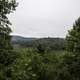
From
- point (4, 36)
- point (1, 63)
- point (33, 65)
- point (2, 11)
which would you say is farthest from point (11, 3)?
point (33, 65)

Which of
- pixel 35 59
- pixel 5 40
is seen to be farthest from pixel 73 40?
pixel 5 40

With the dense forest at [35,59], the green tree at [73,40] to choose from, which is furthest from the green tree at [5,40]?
the green tree at [73,40]

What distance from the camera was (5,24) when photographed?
14680 millimetres

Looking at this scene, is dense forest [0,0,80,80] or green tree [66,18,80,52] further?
green tree [66,18,80,52]

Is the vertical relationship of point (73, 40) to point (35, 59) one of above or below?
above

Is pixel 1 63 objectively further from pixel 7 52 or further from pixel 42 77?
pixel 42 77

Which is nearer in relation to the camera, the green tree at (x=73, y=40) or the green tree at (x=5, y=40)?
the green tree at (x=5, y=40)

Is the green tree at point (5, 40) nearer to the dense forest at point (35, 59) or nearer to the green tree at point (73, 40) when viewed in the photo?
the dense forest at point (35, 59)

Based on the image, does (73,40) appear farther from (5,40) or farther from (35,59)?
(5,40)

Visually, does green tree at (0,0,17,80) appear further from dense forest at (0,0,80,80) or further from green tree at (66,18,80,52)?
green tree at (66,18,80,52)

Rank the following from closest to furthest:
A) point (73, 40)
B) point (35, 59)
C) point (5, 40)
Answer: point (5, 40) → point (73, 40) → point (35, 59)

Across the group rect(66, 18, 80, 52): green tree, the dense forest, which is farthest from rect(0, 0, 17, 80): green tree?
rect(66, 18, 80, 52): green tree

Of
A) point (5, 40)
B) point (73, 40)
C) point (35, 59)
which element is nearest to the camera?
point (5, 40)

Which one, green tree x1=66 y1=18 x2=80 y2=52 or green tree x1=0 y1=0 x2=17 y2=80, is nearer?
green tree x1=0 y1=0 x2=17 y2=80
